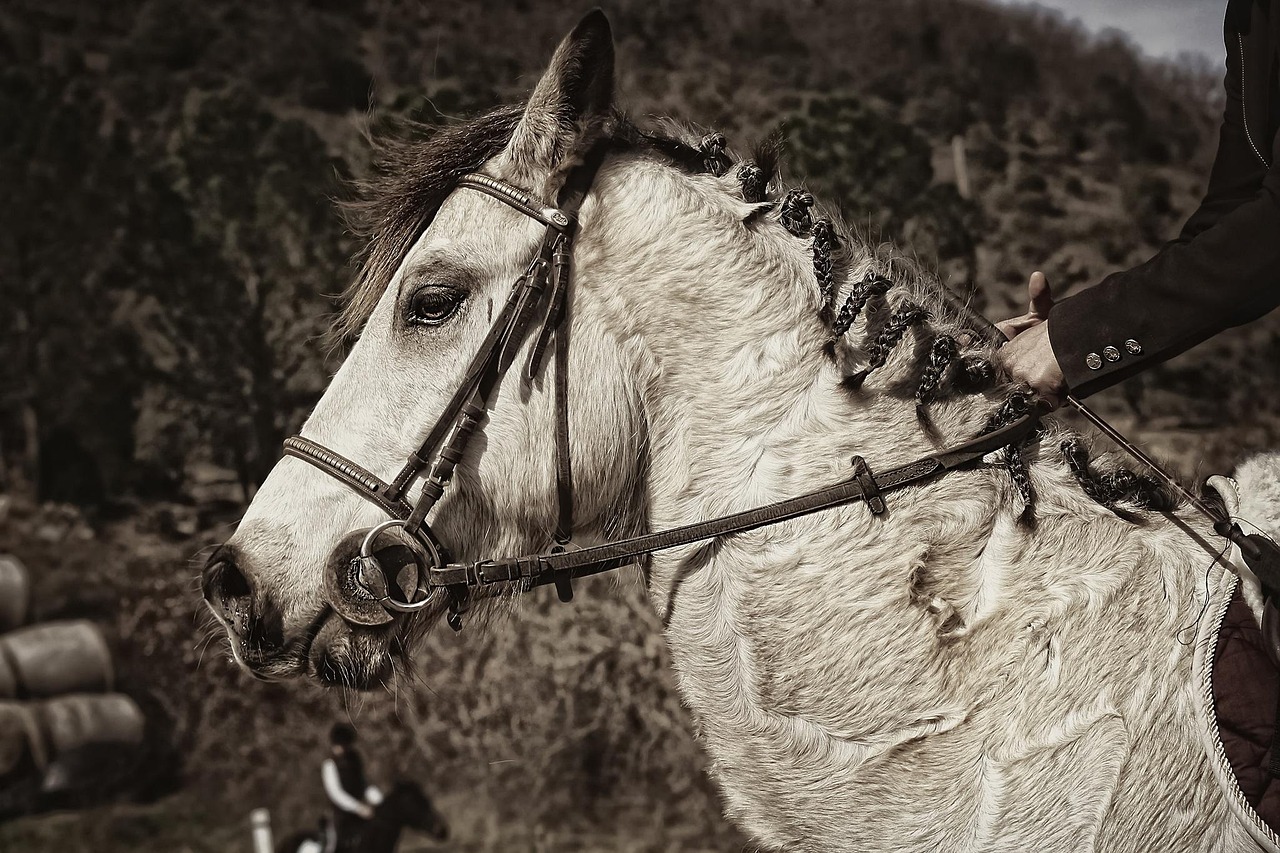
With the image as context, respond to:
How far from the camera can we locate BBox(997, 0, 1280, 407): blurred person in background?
1.92m

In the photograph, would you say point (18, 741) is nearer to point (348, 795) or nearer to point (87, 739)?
point (87, 739)

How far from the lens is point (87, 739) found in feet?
35.5

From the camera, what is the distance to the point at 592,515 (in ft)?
7.55

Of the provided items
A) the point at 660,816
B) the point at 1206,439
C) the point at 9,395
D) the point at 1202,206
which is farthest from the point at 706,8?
the point at 1202,206

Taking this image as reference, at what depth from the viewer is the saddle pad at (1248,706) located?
1.76m

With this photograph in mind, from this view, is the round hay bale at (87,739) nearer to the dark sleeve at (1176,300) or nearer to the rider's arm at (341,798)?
the rider's arm at (341,798)

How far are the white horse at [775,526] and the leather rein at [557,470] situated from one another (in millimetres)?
35

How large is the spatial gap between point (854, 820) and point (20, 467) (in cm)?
1557

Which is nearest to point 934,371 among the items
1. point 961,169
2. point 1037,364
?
point 1037,364

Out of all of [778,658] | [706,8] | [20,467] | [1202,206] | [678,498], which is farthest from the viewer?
[706,8]

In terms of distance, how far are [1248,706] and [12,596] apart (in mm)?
12848

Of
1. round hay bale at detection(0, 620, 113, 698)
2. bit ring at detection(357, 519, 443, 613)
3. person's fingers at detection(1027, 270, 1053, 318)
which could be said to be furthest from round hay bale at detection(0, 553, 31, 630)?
person's fingers at detection(1027, 270, 1053, 318)

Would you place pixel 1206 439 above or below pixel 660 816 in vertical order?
above

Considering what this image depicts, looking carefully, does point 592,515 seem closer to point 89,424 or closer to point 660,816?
point 660,816
